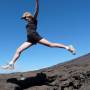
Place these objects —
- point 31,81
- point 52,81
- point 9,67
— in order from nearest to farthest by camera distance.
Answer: point 9,67, point 31,81, point 52,81

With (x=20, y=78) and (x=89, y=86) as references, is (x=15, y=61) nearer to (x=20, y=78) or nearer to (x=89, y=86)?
(x=20, y=78)

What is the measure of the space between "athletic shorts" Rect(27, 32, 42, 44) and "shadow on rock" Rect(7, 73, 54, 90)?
1.95m

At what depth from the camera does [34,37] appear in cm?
1267

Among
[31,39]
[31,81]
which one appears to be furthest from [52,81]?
[31,39]

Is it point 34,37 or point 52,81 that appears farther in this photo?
point 52,81

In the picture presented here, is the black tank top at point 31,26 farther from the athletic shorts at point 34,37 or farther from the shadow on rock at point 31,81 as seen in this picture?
the shadow on rock at point 31,81

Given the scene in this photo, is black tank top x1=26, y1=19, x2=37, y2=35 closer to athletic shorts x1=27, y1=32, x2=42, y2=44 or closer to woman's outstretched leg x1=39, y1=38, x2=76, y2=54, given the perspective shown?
athletic shorts x1=27, y1=32, x2=42, y2=44

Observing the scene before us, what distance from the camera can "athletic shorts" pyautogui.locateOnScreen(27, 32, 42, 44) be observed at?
41.5 ft

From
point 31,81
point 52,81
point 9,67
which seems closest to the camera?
point 9,67

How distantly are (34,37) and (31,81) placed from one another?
89.5 inches

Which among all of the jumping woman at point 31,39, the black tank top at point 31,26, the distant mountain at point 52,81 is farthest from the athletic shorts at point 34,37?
the distant mountain at point 52,81

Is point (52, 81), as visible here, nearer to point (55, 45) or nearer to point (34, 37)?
point (55, 45)

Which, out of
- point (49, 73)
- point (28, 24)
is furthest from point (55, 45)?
point (49, 73)

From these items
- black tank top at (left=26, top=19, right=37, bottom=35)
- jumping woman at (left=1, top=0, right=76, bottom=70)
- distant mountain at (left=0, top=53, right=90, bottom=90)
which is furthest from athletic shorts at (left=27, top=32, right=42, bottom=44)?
distant mountain at (left=0, top=53, right=90, bottom=90)
